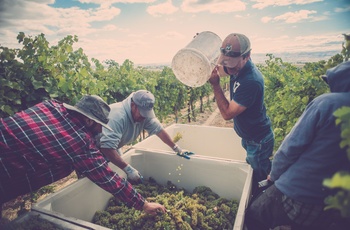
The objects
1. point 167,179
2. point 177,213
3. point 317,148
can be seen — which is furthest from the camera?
point 167,179

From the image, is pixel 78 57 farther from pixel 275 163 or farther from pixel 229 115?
pixel 275 163

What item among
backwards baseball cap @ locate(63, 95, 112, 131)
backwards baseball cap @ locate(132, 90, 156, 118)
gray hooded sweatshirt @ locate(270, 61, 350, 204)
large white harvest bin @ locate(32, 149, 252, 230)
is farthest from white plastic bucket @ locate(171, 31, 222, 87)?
gray hooded sweatshirt @ locate(270, 61, 350, 204)

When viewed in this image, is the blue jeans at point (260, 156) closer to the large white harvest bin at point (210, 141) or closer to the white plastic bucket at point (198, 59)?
the white plastic bucket at point (198, 59)

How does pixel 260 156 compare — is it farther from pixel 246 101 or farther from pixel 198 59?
pixel 198 59

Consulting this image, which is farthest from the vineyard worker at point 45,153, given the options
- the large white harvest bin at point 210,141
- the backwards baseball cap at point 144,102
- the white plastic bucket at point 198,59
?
the large white harvest bin at point 210,141

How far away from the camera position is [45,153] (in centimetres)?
191

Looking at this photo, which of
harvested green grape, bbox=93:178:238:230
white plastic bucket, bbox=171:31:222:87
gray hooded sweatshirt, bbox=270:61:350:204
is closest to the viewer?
gray hooded sweatshirt, bbox=270:61:350:204

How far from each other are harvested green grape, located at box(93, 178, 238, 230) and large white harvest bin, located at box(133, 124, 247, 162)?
1221 mm

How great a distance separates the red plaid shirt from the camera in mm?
1900

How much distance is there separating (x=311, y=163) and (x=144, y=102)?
186cm

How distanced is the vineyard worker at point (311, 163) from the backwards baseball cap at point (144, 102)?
5.17ft

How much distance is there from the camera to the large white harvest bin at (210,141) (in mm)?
4094

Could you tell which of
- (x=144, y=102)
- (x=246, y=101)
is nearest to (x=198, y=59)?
(x=246, y=101)

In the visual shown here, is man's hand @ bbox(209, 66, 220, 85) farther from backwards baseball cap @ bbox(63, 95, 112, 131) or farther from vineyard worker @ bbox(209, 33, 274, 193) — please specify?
backwards baseball cap @ bbox(63, 95, 112, 131)
